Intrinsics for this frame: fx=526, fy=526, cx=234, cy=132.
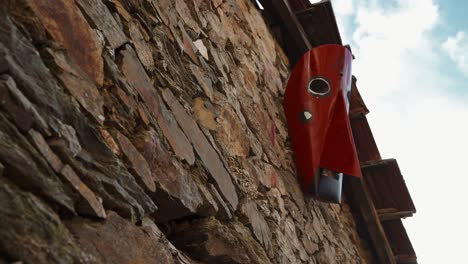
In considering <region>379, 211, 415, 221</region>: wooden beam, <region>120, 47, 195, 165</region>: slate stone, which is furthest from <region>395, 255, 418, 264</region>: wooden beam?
<region>120, 47, 195, 165</region>: slate stone

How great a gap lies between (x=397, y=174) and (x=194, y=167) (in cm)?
300

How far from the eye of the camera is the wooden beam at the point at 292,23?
14.1 feet

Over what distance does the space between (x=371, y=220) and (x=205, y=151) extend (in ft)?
9.45

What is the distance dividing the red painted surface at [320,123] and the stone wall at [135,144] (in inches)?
10.2

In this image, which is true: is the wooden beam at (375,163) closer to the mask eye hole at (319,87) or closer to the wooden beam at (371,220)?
the wooden beam at (371,220)

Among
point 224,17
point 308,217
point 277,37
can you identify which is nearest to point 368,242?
point 308,217

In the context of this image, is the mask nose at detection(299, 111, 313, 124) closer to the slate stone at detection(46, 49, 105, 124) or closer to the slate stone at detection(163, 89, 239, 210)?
the slate stone at detection(163, 89, 239, 210)

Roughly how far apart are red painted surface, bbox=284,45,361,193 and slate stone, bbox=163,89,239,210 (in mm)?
1230

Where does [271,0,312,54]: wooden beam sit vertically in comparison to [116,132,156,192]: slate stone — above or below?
above

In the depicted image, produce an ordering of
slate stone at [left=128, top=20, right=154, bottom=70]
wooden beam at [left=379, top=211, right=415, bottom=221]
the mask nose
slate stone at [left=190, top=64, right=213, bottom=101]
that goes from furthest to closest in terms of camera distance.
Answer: wooden beam at [left=379, top=211, right=415, bottom=221], the mask nose, slate stone at [left=190, top=64, right=213, bottom=101], slate stone at [left=128, top=20, right=154, bottom=70]

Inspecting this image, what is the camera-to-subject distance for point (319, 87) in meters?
3.77

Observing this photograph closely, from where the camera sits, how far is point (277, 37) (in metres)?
4.43

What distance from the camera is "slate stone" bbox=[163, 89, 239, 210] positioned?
201 cm

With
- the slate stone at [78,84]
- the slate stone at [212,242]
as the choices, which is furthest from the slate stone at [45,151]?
the slate stone at [212,242]
